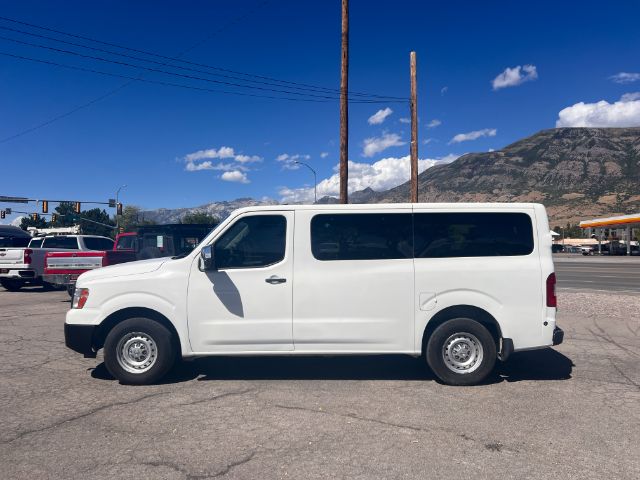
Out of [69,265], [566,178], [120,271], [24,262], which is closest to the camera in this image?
[120,271]

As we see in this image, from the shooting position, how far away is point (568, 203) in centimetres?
12619

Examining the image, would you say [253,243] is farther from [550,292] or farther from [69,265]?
[69,265]

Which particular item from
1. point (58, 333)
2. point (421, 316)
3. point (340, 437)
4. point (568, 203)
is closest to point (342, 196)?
point (58, 333)

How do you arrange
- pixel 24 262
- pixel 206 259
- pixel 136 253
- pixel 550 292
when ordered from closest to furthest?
pixel 206 259 < pixel 550 292 < pixel 136 253 < pixel 24 262

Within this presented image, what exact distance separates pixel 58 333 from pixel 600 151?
18209 cm

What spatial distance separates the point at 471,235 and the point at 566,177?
162 m

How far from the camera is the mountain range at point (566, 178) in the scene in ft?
387

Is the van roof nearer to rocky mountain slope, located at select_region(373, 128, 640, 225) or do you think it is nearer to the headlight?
the headlight

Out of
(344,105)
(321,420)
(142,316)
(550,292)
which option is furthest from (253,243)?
(344,105)

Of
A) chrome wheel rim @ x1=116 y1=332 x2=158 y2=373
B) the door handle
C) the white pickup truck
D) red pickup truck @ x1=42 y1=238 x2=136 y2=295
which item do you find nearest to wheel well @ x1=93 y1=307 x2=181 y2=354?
chrome wheel rim @ x1=116 y1=332 x2=158 y2=373

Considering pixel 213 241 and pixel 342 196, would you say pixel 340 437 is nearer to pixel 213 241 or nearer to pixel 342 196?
pixel 213 241

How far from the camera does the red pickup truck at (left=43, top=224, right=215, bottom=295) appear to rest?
1241cm

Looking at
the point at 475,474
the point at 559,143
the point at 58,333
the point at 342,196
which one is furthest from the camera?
the point at 559,143

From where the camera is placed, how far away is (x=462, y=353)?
569 centimetres
